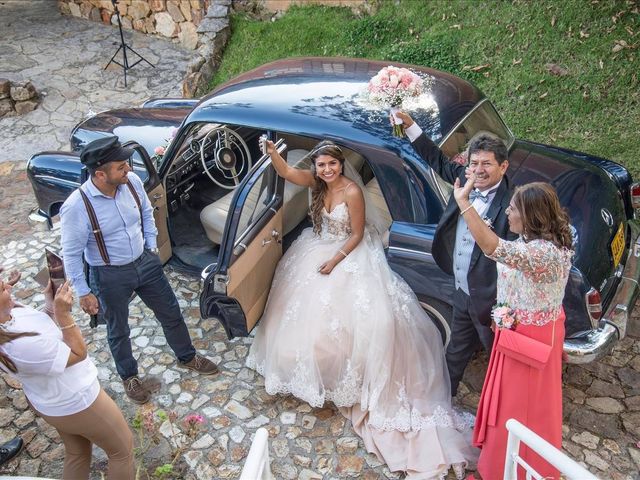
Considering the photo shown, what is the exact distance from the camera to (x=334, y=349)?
402 centimetres

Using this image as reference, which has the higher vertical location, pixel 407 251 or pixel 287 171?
pixel 287 171

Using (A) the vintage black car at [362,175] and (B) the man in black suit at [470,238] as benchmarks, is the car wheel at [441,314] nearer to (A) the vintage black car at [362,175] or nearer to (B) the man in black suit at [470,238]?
(A) the vintage black car at [362,175]

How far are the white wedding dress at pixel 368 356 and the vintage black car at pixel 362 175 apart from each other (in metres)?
0.21

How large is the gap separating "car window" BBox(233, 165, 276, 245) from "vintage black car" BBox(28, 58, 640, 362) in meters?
0.01

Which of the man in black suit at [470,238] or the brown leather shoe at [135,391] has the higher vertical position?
the man in black suit at [470,238]

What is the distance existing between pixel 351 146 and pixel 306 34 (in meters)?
5.36

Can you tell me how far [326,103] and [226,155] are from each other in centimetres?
113

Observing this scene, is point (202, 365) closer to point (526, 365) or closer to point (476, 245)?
point (476, 245)

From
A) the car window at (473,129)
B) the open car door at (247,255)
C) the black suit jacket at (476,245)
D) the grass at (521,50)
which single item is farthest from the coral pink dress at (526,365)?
the grass at (521,50)

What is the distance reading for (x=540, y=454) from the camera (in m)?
2.47

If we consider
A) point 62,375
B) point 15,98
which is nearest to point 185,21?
point 15,98

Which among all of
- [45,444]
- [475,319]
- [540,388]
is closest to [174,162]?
[45,444]

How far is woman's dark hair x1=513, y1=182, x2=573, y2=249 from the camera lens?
301 cm

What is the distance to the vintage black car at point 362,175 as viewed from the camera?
12.8 ft
